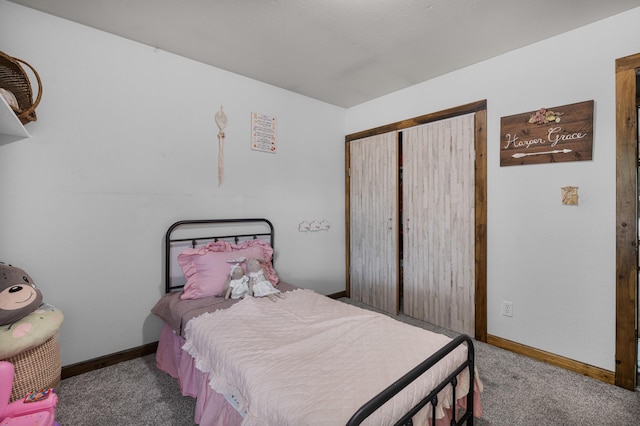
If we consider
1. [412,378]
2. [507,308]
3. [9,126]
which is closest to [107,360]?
[9,126]

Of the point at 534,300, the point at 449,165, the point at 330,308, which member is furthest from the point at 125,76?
the point at 534,300

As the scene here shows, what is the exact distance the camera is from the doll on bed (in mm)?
2234

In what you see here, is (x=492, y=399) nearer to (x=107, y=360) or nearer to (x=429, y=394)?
(x=429, y=394)

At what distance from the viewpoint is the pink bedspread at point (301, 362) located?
3.57 ft

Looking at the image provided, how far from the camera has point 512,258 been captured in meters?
2.48

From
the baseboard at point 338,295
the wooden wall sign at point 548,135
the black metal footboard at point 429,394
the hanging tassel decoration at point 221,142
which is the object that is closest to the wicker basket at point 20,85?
the hanging tassel decoration at point 221,142

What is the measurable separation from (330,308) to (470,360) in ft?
2.93

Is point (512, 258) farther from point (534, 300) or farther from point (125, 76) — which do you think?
point (125, 76)

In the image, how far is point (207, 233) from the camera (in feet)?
8.87

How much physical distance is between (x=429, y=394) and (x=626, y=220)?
75.1 inches

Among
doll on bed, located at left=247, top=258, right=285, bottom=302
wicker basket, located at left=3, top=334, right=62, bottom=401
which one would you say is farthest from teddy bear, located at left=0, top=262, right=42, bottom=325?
doll on bed, located at left=247, top=258, right=285, bottom=302

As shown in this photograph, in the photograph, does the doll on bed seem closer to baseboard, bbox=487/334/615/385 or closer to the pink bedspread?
the pink bedspread

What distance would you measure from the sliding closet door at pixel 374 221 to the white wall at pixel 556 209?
0.96 metres

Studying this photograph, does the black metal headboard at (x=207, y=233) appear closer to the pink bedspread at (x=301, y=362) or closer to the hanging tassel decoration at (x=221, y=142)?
the hanging tassel decoration at (x=221, y=142)
